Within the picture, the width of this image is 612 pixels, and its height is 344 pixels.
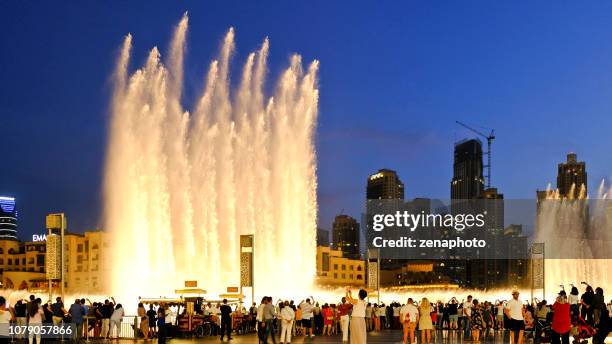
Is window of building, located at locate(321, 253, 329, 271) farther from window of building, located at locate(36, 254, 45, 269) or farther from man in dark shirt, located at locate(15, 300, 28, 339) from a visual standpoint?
man in dark shirt, located at locate(15, 300, 28, 339)

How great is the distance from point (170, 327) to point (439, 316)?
651 inches

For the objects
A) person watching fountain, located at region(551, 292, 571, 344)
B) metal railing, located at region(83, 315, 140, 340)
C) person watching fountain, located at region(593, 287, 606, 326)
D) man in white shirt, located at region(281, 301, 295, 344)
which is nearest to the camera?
person watching fountain, located at region(593, 287, 606, 326)

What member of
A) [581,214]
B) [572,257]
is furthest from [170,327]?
[581,214]

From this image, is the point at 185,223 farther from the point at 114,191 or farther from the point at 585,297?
the point at 585,297

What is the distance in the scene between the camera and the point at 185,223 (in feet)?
193

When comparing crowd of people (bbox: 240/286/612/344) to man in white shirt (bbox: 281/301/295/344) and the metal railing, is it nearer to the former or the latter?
man in white shirt (bbox: 281/301/295/344)

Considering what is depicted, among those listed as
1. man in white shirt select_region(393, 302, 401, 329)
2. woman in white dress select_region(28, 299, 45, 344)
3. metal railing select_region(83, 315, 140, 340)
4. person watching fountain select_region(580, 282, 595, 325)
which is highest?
person watching fountain select_region(580, 282, 595, 325)

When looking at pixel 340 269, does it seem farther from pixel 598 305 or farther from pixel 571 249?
pixel 598 305

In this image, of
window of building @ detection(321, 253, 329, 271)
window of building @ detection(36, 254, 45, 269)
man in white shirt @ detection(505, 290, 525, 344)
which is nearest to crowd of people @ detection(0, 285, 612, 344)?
man in white shirt @ detection(505, 290, 525, 344)

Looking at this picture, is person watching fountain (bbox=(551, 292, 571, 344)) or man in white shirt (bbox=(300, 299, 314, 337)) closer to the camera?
person watching fountain (bbox=(551, 292, 571, 344))

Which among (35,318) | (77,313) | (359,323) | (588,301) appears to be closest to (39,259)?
(77,313)

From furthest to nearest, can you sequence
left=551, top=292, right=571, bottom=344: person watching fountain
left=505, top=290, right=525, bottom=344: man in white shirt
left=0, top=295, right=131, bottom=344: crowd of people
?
left=505, top=290, right=525, bottom=344: man in white shirt, left=0, top=295, right=131, bottom=344: crowd of people, left=551, top=292, right=571, bottom=344: person watching fountain

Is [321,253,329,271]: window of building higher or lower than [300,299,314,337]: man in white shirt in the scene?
lower

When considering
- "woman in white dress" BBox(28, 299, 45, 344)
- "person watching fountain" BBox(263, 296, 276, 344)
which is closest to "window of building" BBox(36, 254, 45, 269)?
"person watching fountain" BBox(263, 296, 276, 344)
